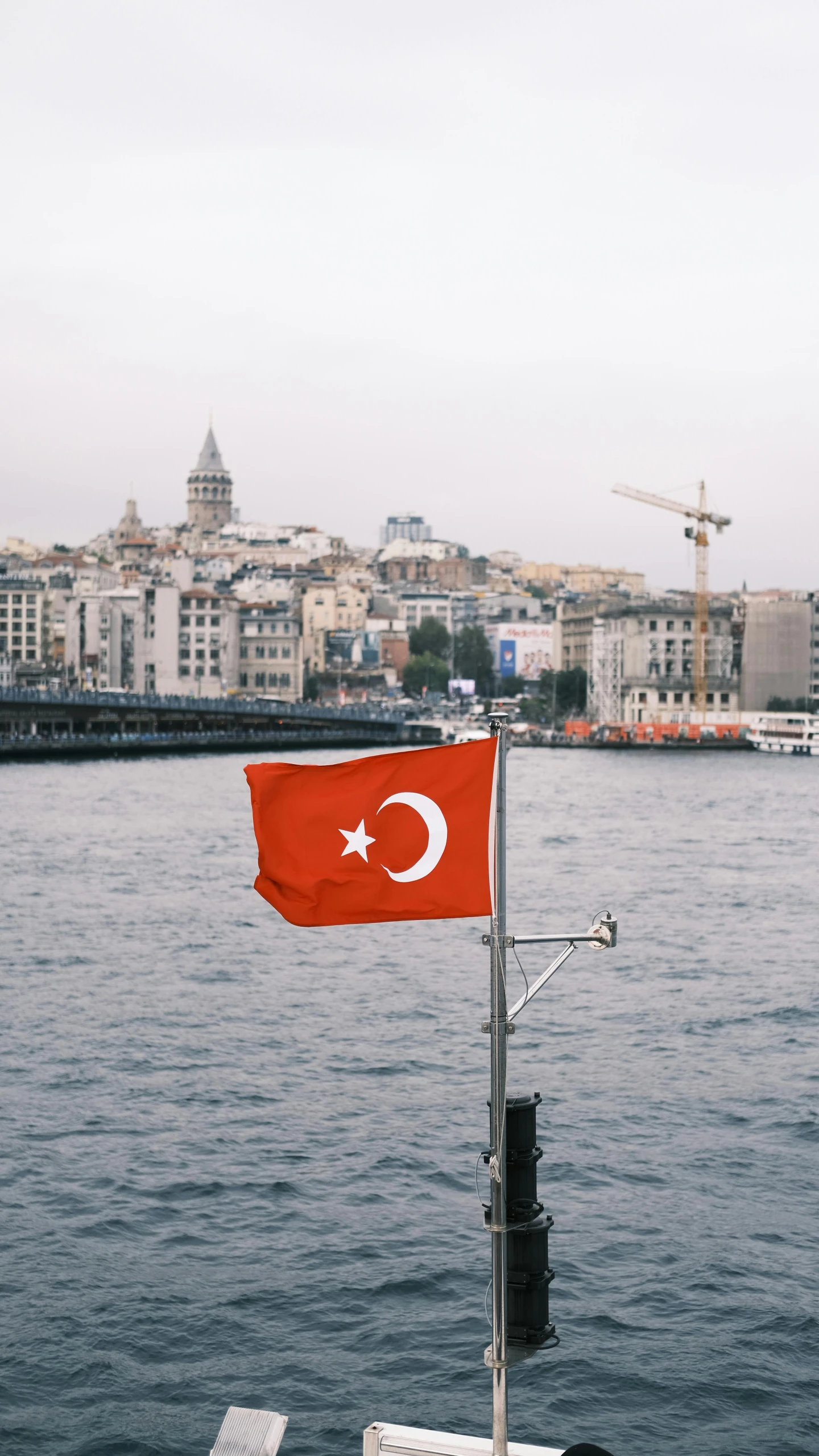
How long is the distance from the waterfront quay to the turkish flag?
6476cm

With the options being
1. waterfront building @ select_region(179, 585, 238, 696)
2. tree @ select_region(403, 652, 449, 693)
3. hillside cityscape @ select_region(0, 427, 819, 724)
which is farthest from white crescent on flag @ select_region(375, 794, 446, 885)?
tree @ select_region(403, 652, 449, 693)

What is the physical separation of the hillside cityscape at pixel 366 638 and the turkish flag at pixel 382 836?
7809 centimetres

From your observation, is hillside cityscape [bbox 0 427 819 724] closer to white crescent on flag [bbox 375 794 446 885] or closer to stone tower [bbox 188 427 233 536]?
stone tower [bbox 188 427 233 536]

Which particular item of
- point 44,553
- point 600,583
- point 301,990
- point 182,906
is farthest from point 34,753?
point 600,583

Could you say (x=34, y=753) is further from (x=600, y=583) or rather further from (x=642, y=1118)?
(x=600, y=583)

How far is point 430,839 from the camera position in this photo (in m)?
5.33

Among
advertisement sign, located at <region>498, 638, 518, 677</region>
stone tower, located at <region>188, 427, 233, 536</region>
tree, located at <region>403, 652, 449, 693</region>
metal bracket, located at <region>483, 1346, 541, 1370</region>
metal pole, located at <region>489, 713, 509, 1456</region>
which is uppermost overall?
stone tower, located at <region>188, 427, 233, 536</region>

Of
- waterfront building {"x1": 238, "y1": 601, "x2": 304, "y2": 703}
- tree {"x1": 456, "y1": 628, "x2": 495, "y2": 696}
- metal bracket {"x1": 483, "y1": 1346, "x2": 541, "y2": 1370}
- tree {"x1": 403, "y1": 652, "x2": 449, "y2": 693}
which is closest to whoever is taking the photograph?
metal bracket {"x1": 483, "y1": 1346, "x2": 541, "y2": 1370}

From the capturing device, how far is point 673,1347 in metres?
9.43

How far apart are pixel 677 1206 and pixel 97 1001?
354 inches

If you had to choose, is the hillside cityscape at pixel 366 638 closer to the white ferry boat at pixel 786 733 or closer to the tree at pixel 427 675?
the tree at pixel 427 675

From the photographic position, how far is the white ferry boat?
8612 centimetres

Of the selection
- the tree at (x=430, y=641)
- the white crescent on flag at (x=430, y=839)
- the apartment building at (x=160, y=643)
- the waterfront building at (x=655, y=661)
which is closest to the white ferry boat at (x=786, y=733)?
the waterfront building at (x=655, y=661)

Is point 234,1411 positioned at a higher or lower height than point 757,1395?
higher
